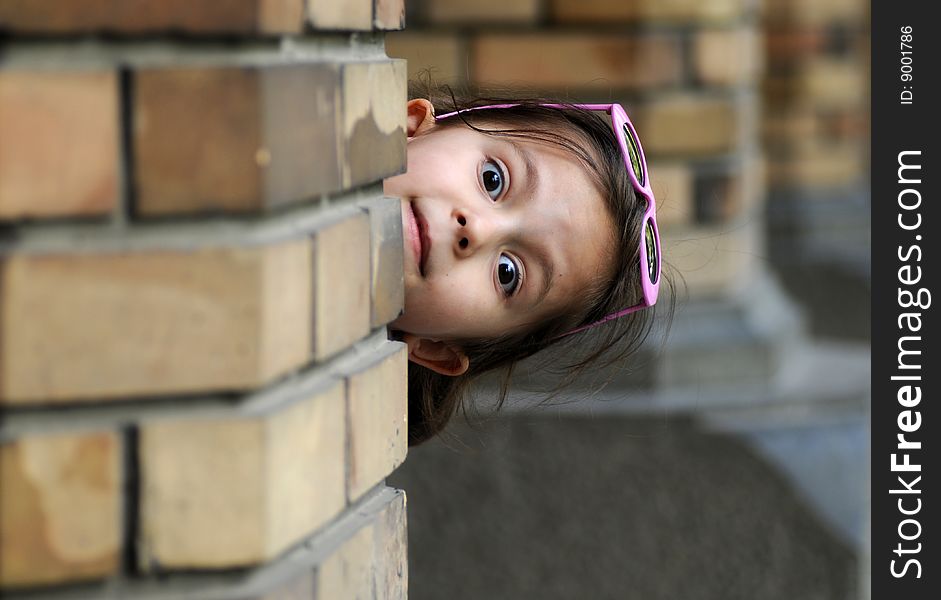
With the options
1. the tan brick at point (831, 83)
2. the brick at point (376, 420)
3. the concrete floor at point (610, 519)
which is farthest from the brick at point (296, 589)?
the tan brick at point (831, 83)

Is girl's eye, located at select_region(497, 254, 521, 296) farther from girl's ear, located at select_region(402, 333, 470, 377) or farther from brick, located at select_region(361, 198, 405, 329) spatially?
brick, located at select_region(361, 198, 405, 329)

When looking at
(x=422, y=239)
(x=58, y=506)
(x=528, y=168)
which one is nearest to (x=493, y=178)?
(x=528, y=168)

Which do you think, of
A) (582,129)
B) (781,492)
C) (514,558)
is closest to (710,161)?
(781,492)

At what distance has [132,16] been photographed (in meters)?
0.97

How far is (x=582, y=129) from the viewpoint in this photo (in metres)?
2.38

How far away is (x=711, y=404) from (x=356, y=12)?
13.4 feet

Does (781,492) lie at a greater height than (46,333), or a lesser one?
lesser

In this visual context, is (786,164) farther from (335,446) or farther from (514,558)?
(335,446)

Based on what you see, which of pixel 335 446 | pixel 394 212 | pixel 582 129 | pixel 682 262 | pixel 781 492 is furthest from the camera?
pixel 682 262

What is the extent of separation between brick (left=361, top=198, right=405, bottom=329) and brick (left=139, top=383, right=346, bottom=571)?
254 millimetres

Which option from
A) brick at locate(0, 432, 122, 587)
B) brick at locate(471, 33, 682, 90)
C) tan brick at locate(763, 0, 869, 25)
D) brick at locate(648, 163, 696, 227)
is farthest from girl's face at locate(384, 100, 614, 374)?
tan brick at locate(763, 0, 869, 25)

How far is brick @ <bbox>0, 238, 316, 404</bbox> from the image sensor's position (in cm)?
97

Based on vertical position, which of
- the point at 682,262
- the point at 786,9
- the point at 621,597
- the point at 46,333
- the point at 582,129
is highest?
the point at 786,9

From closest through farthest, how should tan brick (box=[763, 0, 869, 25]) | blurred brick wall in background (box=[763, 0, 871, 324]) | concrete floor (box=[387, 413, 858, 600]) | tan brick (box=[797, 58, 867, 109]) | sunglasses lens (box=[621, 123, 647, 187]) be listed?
sunglasses lens (box=[621, 123, 647, 187])
concrete floor (box=[387, 413, 858, 600])
blurred brick wall in background (box=[763, 0, 871, 324])
tan brick (box=[763, 0, 869, 25])
tan brick (box=[797, 58, 867, 109])
